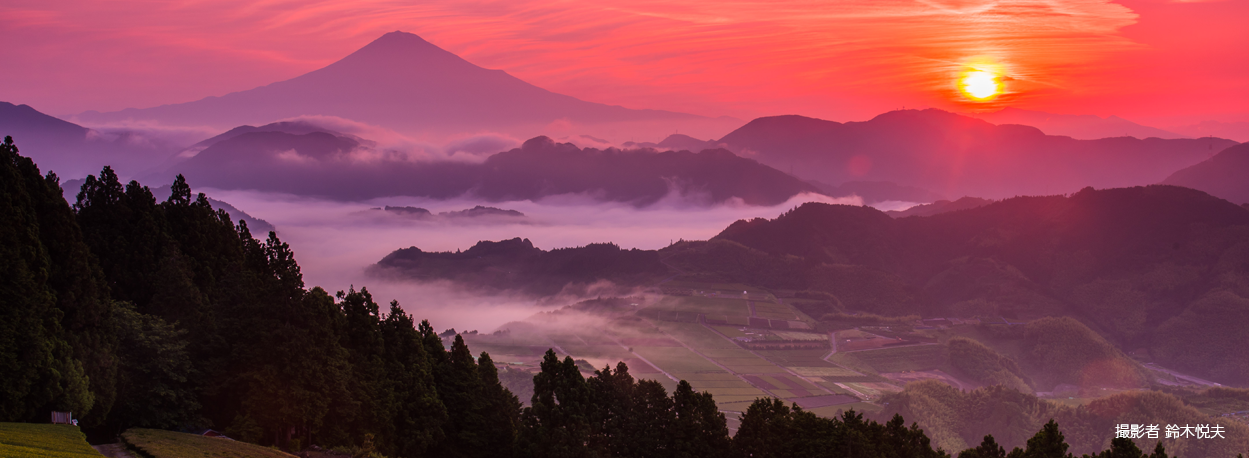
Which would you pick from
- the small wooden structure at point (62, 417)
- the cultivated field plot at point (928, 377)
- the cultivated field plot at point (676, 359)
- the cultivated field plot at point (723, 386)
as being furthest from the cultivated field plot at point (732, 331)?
the small wooden structure at point (62, 417)

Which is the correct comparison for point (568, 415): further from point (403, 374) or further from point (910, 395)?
point (910, 395)

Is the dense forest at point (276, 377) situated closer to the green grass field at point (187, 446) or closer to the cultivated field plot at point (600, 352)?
the green grass field at point (187, 446)

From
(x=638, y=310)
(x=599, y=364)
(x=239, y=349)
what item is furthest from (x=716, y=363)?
(x=239, y=349)

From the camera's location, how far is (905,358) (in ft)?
540

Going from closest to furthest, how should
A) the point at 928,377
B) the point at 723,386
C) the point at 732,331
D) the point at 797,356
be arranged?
the point at 723,386, the point at 928,377, the point at 797,356, the point at 732,331

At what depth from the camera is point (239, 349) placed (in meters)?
42.9

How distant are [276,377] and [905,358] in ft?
480

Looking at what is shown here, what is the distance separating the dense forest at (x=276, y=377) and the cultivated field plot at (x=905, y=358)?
11968cm

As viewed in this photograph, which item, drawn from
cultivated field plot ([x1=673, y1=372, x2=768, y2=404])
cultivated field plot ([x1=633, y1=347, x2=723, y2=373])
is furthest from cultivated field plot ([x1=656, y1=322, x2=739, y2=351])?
cultivated field plot ([x1=673, y1=372, x2=768, y2=404])

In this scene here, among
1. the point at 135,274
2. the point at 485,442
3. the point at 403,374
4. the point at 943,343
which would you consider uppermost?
the point at 943,343

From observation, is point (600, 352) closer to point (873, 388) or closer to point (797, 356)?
point (797, 356)

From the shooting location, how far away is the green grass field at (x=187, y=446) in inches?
1228

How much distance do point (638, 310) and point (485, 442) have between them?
149937 mm

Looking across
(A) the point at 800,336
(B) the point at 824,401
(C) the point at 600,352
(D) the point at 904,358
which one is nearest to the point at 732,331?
(A) the point at 800,336
